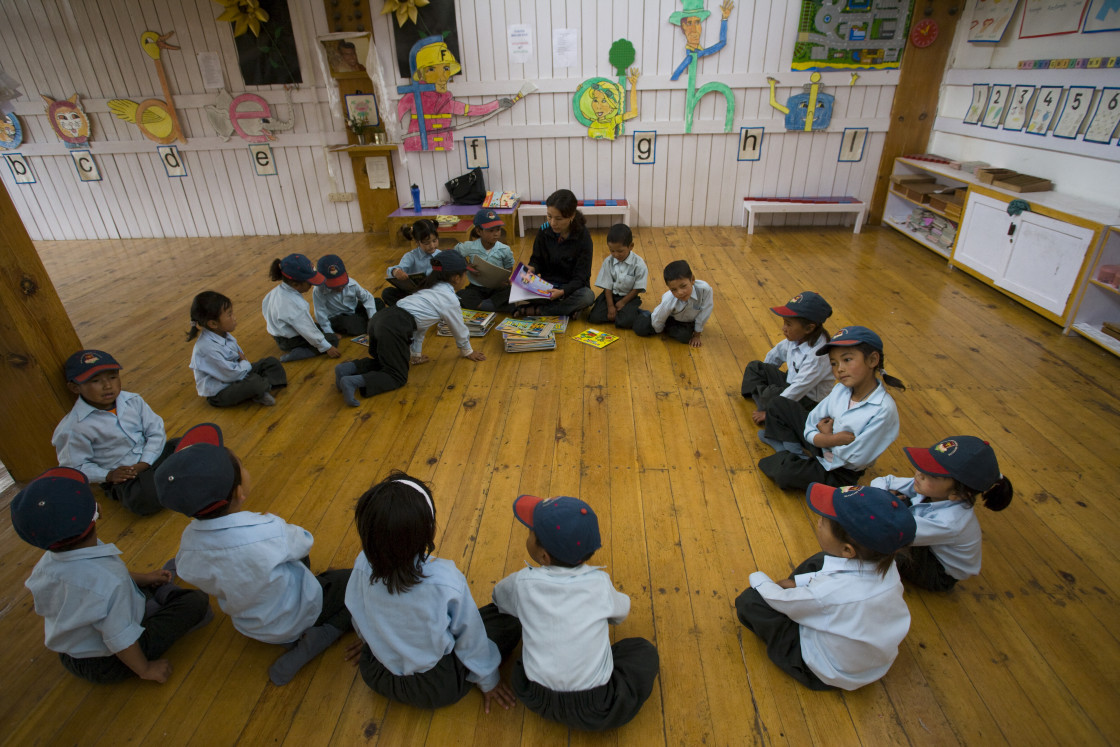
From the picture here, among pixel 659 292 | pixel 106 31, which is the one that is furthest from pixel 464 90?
pixel 106 31

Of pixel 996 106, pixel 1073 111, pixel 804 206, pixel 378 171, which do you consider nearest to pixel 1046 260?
pixel 1073 111

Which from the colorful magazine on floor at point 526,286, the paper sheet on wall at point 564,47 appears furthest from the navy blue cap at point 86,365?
the paper sheet on wall at point 564,47

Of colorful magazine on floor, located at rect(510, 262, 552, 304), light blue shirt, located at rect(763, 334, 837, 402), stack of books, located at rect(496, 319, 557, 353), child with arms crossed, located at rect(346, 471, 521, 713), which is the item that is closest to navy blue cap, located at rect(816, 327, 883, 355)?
light blue shirt, located at rect(763, 334, 837, 402)

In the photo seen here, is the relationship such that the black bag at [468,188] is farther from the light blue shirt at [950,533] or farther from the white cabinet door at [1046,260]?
the light blue shirt at [950,533]

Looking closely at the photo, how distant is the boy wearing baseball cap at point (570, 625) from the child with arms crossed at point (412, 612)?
0.49 ft

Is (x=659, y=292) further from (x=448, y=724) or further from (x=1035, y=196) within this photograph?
(x=448, y=724)

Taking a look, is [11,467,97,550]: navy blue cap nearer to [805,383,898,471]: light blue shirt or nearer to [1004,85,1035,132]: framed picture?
[805,383,898,471]: light blue shirt

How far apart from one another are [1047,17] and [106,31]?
8245 millimetres

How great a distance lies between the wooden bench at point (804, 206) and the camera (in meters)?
5.79

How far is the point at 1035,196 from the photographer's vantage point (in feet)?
13.6

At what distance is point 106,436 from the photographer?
239 cm

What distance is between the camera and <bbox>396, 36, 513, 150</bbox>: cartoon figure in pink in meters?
5.62

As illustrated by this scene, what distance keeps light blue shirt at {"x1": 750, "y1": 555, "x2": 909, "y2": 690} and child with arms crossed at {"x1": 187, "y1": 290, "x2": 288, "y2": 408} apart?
2850 mm

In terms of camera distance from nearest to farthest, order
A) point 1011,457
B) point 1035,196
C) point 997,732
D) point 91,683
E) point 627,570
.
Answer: point 997,732 → point 91,683 → point 627,570 → point 1011,457 → point 1035,196
